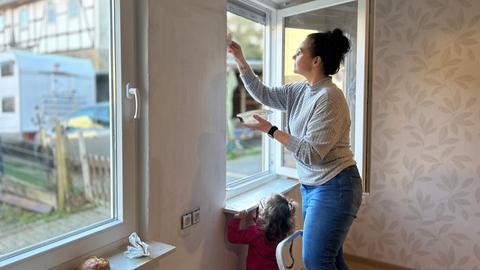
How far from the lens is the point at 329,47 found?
1.68m

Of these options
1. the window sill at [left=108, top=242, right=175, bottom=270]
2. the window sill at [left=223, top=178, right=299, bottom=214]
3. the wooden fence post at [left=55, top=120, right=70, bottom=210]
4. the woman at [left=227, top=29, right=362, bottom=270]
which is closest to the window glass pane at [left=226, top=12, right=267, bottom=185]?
the window sill at [left=223, top=178, right=299, bottom=214]

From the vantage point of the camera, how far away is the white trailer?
1.17 metres

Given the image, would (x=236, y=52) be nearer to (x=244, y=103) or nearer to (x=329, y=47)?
(x=329, y=47)

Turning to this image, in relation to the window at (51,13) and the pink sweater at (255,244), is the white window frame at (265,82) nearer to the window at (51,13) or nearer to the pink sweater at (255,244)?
the pink sweater at (255,244)

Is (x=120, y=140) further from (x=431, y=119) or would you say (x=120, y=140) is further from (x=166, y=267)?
(x=431, y=119)

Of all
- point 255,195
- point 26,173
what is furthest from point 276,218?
point 26,173

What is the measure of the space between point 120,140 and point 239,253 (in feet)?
3.37

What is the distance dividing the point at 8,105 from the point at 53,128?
0.17 m

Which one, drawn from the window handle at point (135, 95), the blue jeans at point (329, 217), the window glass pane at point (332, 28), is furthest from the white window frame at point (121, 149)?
the window glass pane at point (332, 28)

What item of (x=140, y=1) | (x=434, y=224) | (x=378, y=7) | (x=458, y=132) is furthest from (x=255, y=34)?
(x=434, y=224)

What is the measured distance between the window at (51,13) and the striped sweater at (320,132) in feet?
3.31

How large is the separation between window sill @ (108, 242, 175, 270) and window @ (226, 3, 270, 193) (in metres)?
0.85

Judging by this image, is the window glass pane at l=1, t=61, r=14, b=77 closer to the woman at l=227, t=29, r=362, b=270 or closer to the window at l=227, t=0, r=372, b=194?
the woman at l=227, t=29, r=362, b=270

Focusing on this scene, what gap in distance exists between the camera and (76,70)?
137 centimetres
